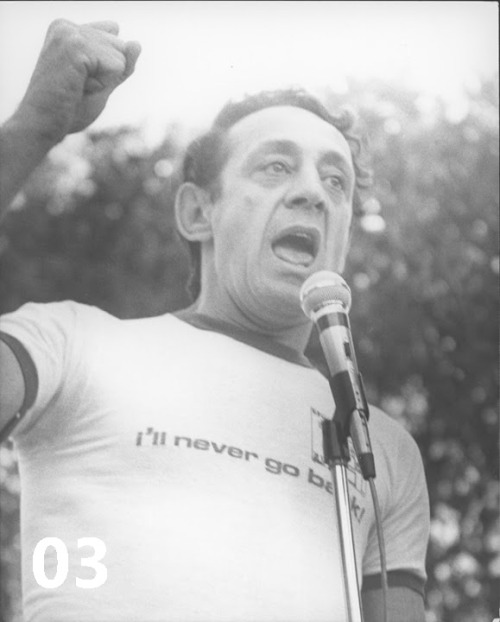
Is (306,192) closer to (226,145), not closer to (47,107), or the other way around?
(226,145)

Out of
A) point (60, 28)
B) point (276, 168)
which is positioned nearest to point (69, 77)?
point (60, 28)

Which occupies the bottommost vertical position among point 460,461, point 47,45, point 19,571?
point 19,571

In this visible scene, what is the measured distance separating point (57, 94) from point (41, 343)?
0.68 meters

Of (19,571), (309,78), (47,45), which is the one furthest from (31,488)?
(309,78)

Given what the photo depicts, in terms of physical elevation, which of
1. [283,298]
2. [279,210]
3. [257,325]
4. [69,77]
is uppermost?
[69,77]

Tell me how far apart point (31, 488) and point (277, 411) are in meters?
0.72

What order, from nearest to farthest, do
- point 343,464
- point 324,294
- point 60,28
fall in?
point 343,464 < point 324,294 < point 60,28

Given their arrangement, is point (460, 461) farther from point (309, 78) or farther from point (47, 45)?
point (47, 45)

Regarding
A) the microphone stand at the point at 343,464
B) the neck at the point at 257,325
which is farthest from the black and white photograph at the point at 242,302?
the microphone stand at the point at 343,464

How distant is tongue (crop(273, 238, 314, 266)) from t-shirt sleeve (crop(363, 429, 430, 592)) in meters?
0.59

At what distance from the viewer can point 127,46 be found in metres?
3.75

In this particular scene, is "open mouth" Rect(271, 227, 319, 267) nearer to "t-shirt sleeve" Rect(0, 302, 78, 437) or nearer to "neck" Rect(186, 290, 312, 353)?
"neck" Rect(186, 290, 312, 353)

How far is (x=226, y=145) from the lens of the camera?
3.94 meters

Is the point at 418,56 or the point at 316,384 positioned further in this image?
the point at 418,56
